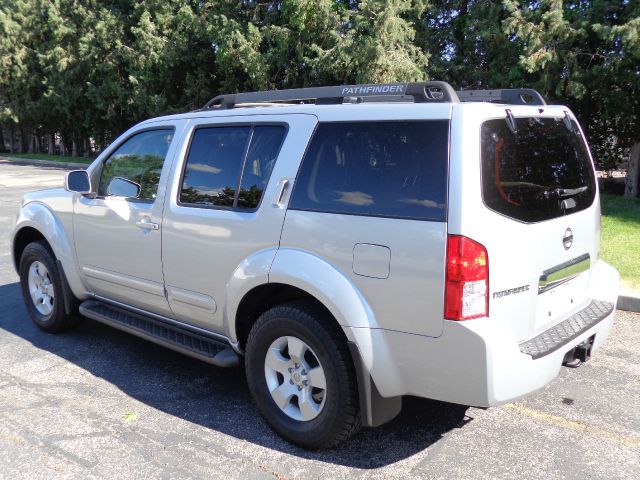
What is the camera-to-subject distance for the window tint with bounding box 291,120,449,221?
2789 millimetres

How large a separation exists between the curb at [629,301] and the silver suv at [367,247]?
2.12 metres

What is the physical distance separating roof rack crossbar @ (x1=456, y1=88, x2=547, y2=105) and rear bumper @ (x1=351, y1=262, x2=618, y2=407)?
54.3 inches

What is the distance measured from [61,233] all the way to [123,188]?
88 centimetres

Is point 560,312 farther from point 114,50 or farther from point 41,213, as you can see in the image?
point 114,50

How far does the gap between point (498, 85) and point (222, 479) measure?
45.3ft

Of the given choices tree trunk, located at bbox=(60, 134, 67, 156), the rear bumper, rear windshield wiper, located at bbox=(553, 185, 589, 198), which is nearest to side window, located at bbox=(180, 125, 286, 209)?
the rear bumper

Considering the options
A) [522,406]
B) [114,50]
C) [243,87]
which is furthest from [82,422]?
[114,50]

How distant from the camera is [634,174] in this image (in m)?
13.7

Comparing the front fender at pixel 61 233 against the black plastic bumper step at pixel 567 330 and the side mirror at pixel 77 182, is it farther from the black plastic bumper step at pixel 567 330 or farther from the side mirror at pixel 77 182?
the black plastic bumper step at pixel 567 330

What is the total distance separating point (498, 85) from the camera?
1478 centimetres

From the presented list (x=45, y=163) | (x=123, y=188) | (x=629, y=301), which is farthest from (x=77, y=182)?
(x=45, y=163)

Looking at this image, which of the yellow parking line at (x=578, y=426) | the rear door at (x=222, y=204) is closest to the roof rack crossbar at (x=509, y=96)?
the rear door at (x=222, y=204)

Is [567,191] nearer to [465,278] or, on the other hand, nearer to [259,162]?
[465,278]

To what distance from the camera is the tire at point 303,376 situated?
3.01m
